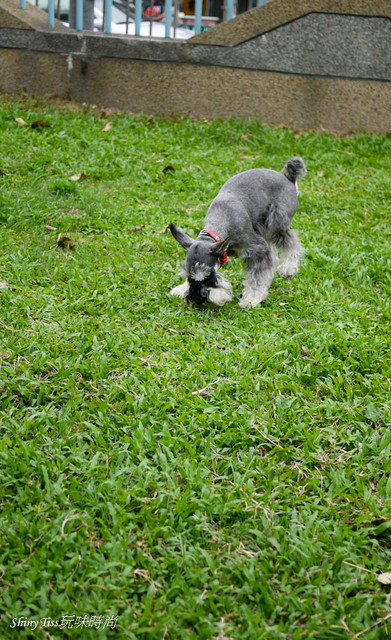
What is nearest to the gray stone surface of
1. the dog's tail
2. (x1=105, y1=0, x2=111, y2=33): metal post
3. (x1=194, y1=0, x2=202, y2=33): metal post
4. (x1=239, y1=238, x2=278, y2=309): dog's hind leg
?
(x1=194, y1=0, x2=202, y2=33): metal post

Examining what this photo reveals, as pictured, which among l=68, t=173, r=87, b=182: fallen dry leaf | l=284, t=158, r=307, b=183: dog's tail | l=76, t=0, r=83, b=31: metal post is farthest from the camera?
A: l=76, t=0, r=83, b=31: metal post

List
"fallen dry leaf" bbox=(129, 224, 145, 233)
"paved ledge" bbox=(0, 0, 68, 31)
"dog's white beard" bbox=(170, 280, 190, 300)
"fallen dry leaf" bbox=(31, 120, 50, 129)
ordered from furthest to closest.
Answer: "paved ledge" bbox=(0, 0, 68, 31) → "fallen dry leaf" bbox=(31, 120, 50, 129) → "fallen dry leaf" bbox=(129, 224, 145, 233) → "dog's white beard" bbox=(170, 280, 190, 300)

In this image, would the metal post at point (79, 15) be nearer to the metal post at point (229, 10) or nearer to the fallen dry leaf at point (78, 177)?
the metal post at point (229, 10)

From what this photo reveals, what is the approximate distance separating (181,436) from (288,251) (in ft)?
8.24

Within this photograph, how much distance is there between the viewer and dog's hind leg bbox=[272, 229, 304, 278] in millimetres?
5059

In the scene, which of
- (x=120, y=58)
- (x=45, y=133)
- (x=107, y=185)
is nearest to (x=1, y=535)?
(x=107, y=185)

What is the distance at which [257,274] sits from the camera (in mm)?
4629

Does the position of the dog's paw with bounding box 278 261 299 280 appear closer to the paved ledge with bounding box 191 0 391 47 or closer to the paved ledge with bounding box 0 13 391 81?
the paved ledge with bounding box 0 13 391 81

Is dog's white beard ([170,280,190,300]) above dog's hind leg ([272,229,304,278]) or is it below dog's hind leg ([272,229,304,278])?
below

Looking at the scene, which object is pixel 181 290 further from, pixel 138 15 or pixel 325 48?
pixel 138 15

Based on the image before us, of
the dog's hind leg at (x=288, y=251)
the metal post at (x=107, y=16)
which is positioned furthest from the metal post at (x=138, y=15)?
the dog's hind leg at (x=288, y=251)

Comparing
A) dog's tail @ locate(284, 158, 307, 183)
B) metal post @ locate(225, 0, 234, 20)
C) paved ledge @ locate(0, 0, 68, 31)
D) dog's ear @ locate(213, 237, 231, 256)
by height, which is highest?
metal post @ locate(225, 0, 234, 20)

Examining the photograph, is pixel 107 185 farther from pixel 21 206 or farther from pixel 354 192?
pixel 354 192

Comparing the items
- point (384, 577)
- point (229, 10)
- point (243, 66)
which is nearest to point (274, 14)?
point (243, 66)
